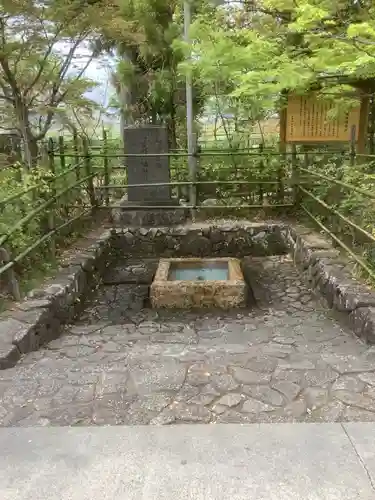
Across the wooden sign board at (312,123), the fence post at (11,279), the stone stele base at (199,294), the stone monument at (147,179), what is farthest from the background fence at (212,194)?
the stone stele base at (199,294)

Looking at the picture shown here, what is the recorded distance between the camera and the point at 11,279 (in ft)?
13.4

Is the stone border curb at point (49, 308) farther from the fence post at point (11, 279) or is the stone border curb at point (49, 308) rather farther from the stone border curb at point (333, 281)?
the stone border curb at point (333, 281)

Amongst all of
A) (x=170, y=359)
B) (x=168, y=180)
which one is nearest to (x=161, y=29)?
(x=168, y=180)

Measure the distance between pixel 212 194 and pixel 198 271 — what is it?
2406 mm

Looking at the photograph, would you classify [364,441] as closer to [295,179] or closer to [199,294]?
[199,294]

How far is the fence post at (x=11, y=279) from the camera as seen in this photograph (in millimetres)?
3965

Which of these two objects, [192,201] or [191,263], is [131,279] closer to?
[191,263]

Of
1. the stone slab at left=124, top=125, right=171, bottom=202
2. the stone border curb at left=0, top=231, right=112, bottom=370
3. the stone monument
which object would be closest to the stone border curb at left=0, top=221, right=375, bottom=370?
the stone border curb at left=0, top=231, right=112, bottom=370

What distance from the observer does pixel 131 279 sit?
20.5ft

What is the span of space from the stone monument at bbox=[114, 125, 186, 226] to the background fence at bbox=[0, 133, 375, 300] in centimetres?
19

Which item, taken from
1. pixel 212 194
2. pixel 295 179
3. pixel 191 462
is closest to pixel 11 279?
pixel 191 462

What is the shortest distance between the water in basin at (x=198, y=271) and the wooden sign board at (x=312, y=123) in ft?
6.90

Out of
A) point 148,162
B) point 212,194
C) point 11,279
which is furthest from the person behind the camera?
point 212,194

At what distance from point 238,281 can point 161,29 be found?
19.4 ft
